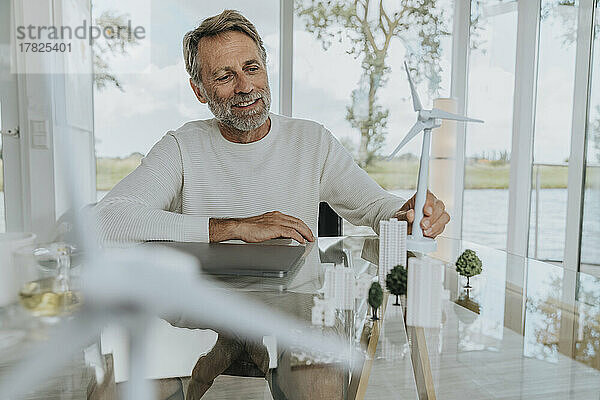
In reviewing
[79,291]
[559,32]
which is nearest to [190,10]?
[559,32]

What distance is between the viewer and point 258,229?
1.29m

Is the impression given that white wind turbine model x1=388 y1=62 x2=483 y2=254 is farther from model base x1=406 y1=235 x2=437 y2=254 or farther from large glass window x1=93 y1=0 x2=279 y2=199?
large glass window x1=93 y1=0 x2=279 y2=199

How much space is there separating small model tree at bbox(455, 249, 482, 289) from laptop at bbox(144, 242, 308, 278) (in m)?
0.31

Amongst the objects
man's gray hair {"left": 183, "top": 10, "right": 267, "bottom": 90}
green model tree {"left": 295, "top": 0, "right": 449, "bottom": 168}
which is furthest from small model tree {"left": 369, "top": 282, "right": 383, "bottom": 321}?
green model tree {"left": 295, "top": 0, "right": 449, "bottom": 168}

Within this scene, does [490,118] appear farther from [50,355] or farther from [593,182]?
[50,355]

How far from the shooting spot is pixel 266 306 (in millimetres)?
842

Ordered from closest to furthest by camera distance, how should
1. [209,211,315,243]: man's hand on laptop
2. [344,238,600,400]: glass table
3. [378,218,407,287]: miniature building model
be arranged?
[344,238,600,400]: glass table → [378,218,407,287]: miniature building model → [209,211,315,243]: man's hand on laptop

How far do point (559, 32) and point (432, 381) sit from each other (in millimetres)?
2486

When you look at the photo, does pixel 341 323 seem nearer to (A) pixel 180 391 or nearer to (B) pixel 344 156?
(A) pixel 180 391

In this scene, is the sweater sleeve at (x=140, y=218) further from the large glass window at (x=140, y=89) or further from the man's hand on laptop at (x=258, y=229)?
Result: the large glass window at (x=140, y=89)

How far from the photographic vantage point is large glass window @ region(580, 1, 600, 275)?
2.60m

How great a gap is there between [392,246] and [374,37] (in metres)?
2.50

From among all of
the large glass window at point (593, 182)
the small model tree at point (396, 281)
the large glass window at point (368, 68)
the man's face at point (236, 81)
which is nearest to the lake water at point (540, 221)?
the large glass window at point (593, 182)

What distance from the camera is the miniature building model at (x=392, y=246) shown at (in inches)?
41.7
